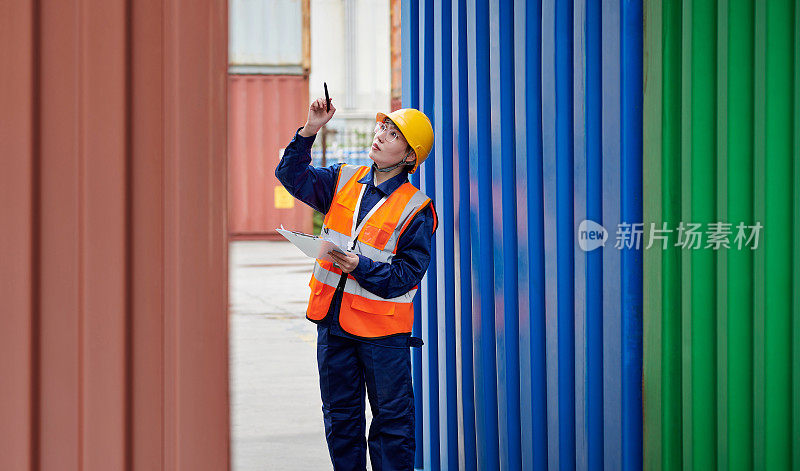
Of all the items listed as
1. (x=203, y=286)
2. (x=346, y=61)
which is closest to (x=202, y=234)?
(x=203, y=286)

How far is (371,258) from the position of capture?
2838 mm

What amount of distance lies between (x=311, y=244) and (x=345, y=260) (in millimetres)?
187

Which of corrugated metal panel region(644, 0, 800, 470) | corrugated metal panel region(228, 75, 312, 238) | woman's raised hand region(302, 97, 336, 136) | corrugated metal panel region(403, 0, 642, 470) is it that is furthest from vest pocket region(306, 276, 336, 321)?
corrugated metal panel region(228, 75, 312, 238)

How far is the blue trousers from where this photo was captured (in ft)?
9.47

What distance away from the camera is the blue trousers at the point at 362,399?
289cm

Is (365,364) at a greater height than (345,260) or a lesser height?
lesser

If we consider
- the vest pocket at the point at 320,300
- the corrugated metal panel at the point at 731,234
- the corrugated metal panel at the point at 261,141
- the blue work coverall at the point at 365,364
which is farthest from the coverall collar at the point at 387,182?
the corrugated metal panel at the point at 261,141

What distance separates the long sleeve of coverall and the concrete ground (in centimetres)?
44

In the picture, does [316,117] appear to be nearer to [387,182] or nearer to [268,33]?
[387,182]

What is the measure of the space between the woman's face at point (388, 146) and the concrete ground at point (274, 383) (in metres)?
0.66
